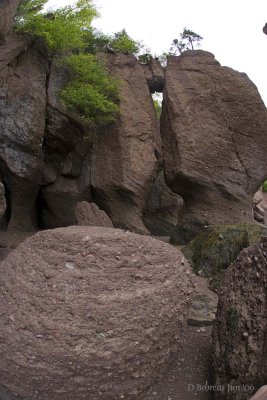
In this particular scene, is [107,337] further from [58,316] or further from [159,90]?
[159,90]

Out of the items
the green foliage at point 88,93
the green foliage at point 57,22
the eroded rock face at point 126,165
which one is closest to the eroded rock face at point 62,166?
the green foliage at point 88,93

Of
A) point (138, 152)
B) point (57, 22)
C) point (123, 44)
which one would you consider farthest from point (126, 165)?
point (123, 44)

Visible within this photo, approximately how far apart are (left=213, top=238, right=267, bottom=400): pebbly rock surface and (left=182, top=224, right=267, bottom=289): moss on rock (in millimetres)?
2298

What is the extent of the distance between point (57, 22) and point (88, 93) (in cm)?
173

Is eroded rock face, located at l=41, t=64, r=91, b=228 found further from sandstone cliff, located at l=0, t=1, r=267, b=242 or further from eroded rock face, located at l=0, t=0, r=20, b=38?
eroded rock face, located at l=0, t=0, r=20, b=38

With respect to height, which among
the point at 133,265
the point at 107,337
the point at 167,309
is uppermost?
the point at 133,265

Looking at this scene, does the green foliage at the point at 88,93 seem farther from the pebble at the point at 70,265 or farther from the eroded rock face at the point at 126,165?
the pebble at the point at 70,265

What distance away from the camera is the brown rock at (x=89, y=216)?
283 inches

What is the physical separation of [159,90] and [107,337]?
10875mm

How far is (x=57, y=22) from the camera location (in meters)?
8.83

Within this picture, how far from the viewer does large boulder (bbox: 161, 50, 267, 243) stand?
9.85 metres

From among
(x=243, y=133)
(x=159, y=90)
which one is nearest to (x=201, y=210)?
(x=243, y=133)

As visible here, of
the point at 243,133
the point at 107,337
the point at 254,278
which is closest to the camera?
the point at 107,337

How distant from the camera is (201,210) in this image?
9.85 metres
